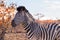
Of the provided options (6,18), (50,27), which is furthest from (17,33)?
(50,27)

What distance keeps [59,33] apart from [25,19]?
846mm

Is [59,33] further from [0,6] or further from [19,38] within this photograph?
[19,38]

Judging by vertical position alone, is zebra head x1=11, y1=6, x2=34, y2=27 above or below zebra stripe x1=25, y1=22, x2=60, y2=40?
above

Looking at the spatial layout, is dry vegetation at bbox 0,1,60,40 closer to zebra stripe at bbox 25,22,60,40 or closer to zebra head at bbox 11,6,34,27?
zebra stripe at bbox 25,22,60,40

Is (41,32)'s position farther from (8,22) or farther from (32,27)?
(8,22)

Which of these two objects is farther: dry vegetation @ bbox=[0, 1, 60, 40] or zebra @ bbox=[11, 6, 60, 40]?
dry vegetation @ bbox=[0, 1, 60, 40]

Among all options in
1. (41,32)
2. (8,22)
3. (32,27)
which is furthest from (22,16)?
(8,22)

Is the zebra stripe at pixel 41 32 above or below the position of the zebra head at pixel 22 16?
below

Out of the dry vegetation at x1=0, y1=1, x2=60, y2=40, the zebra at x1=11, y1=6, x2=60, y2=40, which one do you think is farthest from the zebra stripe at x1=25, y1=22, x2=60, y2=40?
the dry vegetation at x1=0, y1=1, x2=60, y2=40

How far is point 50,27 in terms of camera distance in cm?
616

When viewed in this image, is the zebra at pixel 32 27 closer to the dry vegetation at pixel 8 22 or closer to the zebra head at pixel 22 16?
the zebra head at pixel 22 16

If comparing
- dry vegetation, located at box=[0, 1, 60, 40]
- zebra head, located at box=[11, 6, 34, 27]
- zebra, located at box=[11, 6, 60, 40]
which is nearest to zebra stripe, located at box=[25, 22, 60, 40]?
zebra, located at box=[11, 6, 60, 40]

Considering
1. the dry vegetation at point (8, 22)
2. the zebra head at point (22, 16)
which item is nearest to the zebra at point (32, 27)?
the zebra head at point (22, 16)

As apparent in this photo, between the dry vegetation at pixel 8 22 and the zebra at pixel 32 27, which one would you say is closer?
the zebra at pixel 32 27
